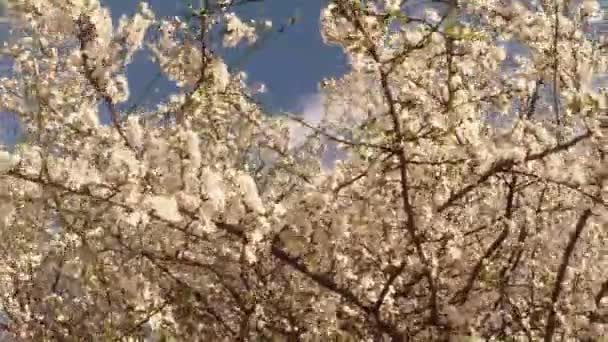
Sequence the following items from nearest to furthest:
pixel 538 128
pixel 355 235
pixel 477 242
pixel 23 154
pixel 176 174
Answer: pixel 176 174, pixel 23 154, pixel 538 128, pixel 355 235, pixel 477 242

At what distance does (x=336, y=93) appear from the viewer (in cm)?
729

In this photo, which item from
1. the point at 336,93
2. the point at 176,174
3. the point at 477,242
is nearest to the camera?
the point at 176,174

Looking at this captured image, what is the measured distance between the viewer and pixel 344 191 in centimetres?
484

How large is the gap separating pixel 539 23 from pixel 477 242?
70.9 inches

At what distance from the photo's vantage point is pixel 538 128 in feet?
15.0

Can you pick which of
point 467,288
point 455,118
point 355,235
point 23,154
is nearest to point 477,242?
point 467,288

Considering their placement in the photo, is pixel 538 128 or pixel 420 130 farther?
pixel 538 128

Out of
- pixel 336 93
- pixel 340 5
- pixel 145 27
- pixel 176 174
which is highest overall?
pixel 336 93

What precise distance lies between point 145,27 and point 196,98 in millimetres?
801

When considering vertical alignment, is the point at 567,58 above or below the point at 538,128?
above

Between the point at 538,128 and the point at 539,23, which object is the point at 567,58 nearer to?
the point at 539,23

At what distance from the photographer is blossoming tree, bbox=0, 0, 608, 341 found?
387 cm

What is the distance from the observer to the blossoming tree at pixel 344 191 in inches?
152

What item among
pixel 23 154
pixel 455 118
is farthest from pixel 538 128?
pixel 23 154
